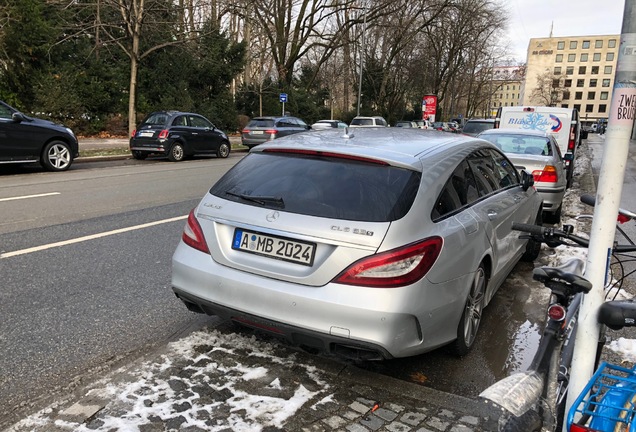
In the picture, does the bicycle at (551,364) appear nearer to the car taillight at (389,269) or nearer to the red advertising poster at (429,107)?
the car taillight at (389,269)

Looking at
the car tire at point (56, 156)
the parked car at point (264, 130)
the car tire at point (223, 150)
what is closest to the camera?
the car tire at point (56, 156)

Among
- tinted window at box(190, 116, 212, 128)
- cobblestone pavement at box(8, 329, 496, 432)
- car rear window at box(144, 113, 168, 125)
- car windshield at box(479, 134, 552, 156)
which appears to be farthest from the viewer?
tinted window at box(190, 116, 212, 128)

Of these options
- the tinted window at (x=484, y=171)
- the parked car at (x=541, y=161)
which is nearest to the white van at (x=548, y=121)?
the parked car at (x=541, y=161)

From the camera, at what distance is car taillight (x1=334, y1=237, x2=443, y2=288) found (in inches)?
108

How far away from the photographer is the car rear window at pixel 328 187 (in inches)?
116

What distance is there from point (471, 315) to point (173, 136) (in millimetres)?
14681

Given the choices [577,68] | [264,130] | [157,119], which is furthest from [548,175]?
[577,68]

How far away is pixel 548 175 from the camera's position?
7.74m

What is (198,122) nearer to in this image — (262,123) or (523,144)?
(262,123)

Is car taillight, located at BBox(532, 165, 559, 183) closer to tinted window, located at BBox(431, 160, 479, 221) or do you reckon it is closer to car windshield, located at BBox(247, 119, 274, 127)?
tinted window, located at BBox(431, 160, 479, 221)

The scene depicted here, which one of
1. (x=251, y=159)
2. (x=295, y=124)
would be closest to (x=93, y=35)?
(x=295, y=124)

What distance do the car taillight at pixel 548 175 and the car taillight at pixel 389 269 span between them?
579cm

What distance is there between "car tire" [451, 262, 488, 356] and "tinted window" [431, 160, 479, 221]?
1.66ft

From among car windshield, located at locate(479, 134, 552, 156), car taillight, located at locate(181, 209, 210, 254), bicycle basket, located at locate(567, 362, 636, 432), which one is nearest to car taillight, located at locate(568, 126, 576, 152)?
car windshield, located at locate(479, 134, 552, 156)
